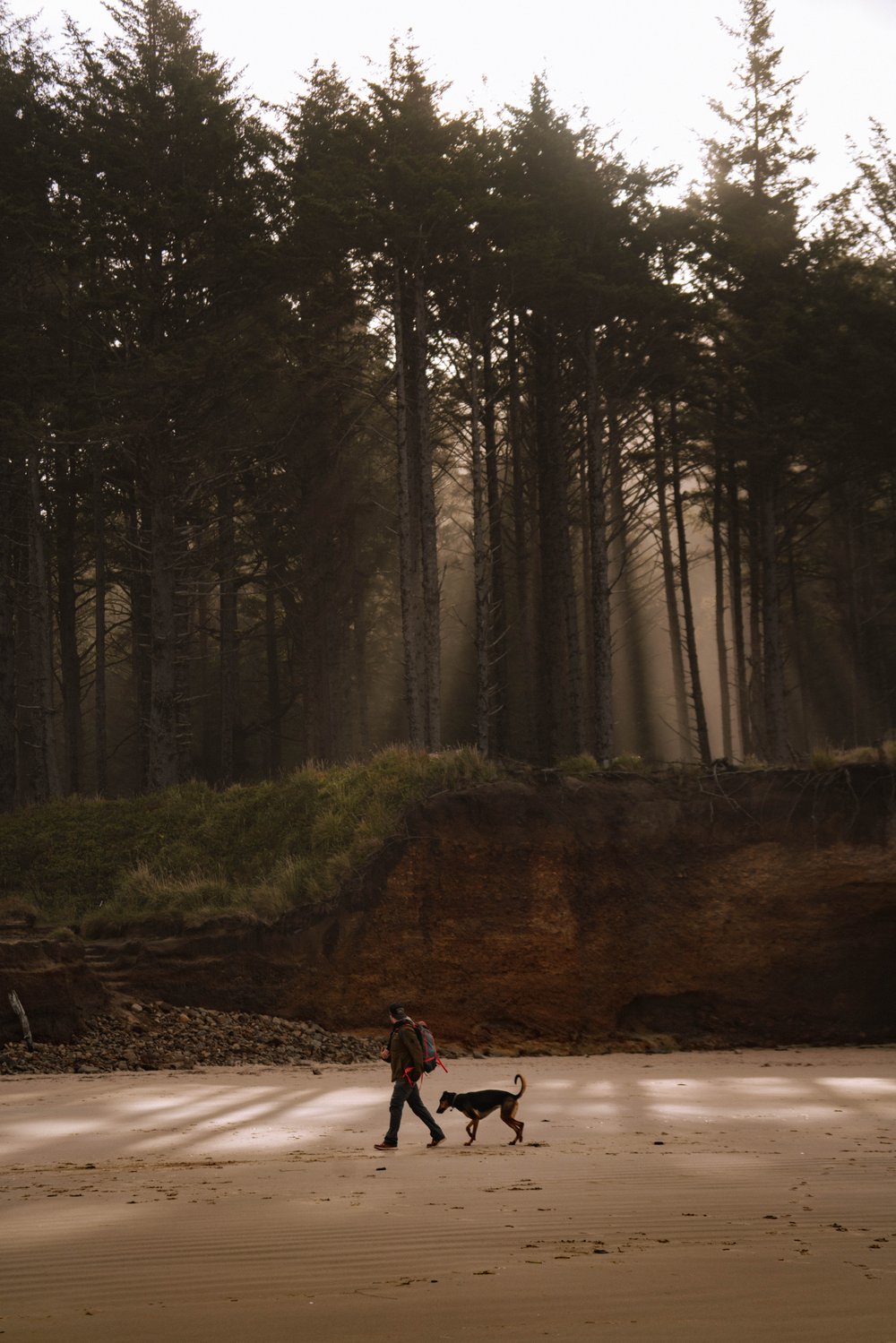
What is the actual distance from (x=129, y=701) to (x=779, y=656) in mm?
25116

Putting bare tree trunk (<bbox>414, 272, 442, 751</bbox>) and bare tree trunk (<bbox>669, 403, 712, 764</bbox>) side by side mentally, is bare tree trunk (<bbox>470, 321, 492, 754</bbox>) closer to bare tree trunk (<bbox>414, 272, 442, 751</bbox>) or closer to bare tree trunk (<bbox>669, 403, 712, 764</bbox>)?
bare tree trunk (<bbox>414, 272, 442, 751</bbox>)

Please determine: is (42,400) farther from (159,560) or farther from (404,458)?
(404,458)

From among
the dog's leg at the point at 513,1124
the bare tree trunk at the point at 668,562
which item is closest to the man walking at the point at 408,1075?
the dog's leg at the point at 513,1124

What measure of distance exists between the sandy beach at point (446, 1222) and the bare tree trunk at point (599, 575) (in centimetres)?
1381

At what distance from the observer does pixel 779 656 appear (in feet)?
99.7

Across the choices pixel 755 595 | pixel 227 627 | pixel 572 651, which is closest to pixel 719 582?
pixel 755 595

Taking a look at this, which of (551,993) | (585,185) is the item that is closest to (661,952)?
(551,993)

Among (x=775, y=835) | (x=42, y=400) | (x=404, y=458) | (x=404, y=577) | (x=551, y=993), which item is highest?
(x=42, y=400)

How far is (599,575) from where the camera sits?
28.1m

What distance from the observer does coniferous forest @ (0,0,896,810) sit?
89.3ft

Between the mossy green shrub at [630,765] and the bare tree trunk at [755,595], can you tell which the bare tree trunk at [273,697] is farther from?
the mossy green shrub at [630,765]

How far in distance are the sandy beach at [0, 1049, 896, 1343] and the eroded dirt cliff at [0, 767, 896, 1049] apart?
6.17 metres

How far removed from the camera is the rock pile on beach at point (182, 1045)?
16.8 metres

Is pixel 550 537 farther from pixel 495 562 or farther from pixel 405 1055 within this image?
pixel 405 1055
